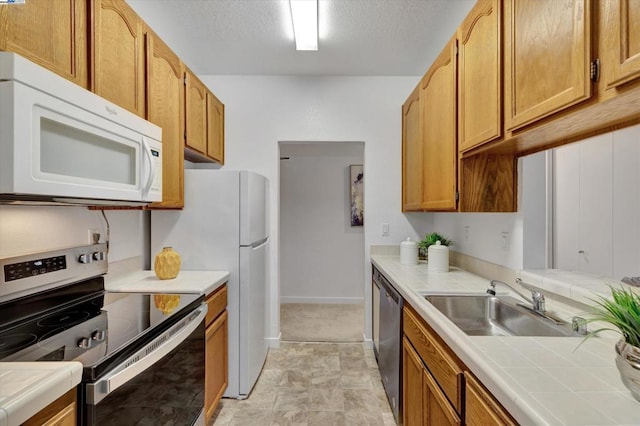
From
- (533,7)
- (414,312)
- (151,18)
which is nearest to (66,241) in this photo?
(151,18)

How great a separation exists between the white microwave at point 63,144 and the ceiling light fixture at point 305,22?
1.15m

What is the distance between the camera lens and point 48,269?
1.29 metres

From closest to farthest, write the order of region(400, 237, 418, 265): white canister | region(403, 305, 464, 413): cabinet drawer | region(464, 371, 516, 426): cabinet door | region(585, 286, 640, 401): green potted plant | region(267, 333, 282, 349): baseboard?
region(585, 286, 640, 401): green potted plant < region(464, 371, 516, 426): cabinet door < region(403, 305, 464, 413): cabinet drawer < region(400, 237, 418, 265): white canister < region(267, 333, 282, 349): baseboard

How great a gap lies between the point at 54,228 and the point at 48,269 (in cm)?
26

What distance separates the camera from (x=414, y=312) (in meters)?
1.59

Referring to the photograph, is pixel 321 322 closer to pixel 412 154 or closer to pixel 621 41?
pixel 412 154

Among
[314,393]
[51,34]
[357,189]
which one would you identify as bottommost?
[314,393]

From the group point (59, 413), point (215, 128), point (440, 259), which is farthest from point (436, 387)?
point (215, 128)

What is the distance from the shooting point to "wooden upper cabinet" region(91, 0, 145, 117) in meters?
1.33

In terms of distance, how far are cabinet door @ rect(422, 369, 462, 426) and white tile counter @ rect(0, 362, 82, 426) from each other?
1182 mm

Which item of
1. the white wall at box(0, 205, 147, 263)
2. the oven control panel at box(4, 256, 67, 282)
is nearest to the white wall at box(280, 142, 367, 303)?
the white wall at box(0, 205, 147, 263)

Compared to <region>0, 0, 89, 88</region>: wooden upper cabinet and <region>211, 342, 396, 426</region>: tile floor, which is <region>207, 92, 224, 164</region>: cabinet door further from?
<region>211, 342, 396, 426</region>: tile floor

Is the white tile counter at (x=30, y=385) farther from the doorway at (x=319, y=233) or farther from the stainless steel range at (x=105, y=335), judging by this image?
the doorway at (x=319, y=233)

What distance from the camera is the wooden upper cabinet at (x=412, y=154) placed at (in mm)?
2395
